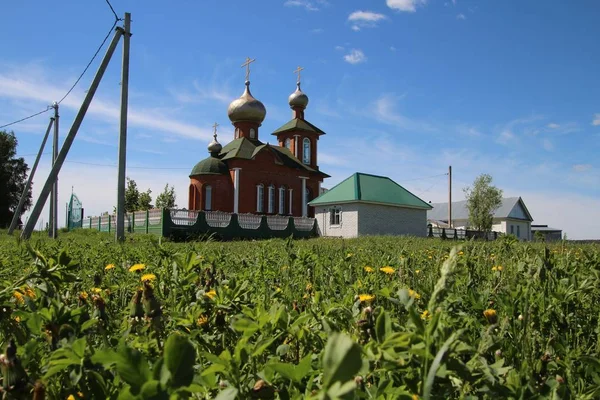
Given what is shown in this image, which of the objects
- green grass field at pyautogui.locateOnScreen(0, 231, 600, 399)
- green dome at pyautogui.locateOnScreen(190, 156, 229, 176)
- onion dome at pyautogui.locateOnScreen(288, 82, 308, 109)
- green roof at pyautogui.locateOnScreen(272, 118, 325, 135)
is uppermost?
onion dome at pyautogui.locateOnScreen(288, 82, 308, 109)

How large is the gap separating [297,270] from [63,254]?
1.85m

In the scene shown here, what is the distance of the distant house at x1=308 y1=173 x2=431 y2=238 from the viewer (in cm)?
2847

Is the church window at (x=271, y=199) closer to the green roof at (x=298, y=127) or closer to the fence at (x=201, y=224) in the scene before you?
the fence at (x=201, y=224)

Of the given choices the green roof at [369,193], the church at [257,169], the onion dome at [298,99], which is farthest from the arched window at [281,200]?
the onion dome at [298,99]

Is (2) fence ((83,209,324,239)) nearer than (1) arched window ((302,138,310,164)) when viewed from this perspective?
Yes

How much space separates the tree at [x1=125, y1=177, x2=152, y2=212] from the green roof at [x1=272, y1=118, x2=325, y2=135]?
49.6 ft

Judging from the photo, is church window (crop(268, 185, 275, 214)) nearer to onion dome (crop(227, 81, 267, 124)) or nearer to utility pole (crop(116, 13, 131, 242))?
onion dome (crop(227, 81, 267, 124))

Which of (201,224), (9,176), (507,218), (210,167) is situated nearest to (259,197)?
(210,167)

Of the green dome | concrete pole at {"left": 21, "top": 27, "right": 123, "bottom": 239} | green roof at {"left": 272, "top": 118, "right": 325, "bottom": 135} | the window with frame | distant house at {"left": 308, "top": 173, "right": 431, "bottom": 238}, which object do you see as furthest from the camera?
green roof at {"left": 272, "top": 118, "right": 325, "bottom": 135}

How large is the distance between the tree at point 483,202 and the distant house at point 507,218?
10991 mm

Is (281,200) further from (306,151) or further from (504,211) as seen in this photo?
(504,211)

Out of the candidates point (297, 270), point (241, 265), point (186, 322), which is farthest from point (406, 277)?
point (186, 322)

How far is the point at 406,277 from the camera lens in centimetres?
258

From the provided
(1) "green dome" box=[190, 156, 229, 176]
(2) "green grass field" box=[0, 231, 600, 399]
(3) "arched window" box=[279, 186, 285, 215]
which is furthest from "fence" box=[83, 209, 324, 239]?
(2) "green grass field" box=[0, 231, 600, 399]
